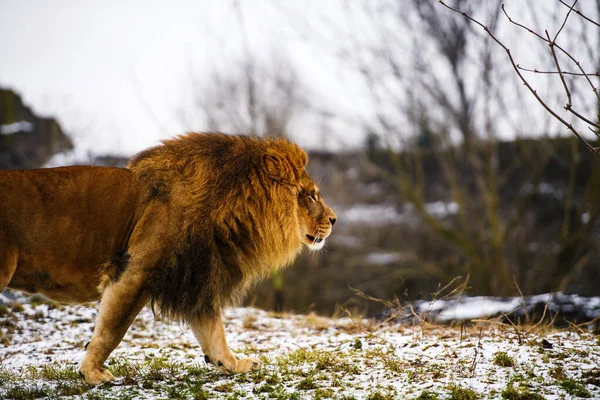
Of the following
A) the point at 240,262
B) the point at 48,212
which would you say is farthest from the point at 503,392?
the point at 48,212

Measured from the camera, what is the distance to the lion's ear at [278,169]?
3746 millimetres

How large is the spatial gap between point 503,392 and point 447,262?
1333 cm

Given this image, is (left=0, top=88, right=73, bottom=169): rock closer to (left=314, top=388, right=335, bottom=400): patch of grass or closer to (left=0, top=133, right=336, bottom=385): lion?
(left=0, top=133, right=336, bottom=385): lion

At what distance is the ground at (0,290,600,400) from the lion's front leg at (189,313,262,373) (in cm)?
8

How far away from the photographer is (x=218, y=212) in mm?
3500

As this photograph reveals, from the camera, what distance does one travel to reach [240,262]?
362cm

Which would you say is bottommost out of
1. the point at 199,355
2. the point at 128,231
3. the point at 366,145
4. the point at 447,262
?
the point at 447,262

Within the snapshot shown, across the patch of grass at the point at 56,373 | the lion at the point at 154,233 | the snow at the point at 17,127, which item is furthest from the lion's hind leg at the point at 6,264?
the snow at the point at 17,127

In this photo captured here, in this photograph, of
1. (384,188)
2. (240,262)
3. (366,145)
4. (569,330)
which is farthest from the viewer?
(384,188)

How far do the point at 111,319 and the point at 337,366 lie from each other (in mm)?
1354

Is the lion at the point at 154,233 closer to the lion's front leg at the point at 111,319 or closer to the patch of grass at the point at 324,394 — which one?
the lion's front leg at the point at 111,319

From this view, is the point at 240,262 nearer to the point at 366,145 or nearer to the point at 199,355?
the point at 199,355

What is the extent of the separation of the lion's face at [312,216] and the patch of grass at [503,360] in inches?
54.6

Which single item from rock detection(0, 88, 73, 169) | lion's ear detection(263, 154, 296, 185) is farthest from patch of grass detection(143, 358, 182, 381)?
rock detection(0, 88, 73, 169)
